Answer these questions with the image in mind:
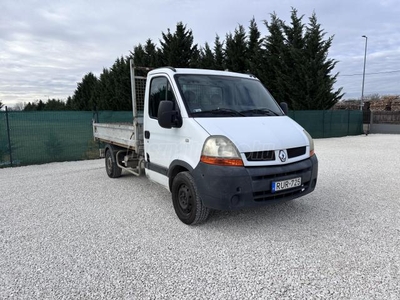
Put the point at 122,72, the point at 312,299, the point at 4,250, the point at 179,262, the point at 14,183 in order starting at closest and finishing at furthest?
the point at 312,299 < the point at 179,262 < the point at 4,250 < the point at 14,183 < the point at 122,72

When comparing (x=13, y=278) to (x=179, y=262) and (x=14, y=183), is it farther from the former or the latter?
(x=14, y=183)

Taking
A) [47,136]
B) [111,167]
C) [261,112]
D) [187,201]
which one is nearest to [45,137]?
[47,136]

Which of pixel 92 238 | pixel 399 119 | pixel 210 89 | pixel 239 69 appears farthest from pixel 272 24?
pixel 92 238

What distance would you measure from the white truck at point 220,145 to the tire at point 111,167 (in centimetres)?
213

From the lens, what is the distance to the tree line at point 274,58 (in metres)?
18.5

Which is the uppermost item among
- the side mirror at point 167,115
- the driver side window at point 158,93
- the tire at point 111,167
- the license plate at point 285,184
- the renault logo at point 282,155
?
the driver side window at point 158,93

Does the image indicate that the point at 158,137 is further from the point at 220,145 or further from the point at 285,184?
the point at 285,184

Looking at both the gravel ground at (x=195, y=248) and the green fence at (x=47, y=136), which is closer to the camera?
the gravel ground at (x=195, y=248)

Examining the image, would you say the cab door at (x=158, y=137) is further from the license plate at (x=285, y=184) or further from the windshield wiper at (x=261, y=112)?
the license plate at (x=285, y=184)

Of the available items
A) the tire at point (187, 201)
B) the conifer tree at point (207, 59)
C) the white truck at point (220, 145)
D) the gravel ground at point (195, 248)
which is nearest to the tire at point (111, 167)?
the gravel ground at point (195, 248)

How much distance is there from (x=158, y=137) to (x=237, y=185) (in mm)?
1697

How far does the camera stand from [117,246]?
3.49 meters

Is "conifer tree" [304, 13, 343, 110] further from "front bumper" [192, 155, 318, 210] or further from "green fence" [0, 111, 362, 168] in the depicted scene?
"front bumper" [192, 155, 318, 210]

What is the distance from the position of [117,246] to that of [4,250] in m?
1.34
